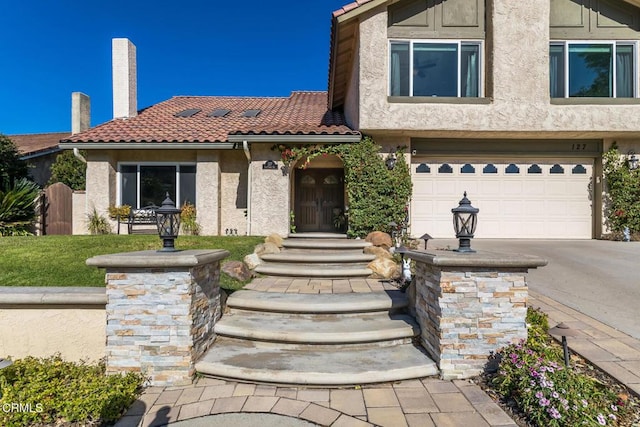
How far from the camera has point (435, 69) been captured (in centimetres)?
909

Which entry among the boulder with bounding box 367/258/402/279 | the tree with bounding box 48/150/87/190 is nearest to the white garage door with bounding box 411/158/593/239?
the boulder with bounding box 367/258/402/279

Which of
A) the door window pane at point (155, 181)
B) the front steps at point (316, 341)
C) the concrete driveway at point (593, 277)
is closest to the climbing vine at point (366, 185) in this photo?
the concrete driveway at point (593, 277)

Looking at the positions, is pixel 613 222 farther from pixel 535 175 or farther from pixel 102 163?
pixel 102 163

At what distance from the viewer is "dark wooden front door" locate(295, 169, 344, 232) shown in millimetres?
11211

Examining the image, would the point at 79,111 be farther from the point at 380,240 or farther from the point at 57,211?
the point at 380,240

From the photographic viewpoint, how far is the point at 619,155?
956 cm

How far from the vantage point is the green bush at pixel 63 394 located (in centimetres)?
286

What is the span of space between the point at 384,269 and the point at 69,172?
602 inches

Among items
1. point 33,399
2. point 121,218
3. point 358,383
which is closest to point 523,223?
point 358,383

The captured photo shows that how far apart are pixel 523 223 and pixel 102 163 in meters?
12.8

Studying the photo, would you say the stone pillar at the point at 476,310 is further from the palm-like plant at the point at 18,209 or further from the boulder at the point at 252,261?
the palm-like plant at the point at 18,209

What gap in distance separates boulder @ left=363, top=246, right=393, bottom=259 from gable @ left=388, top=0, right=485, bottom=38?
5.92m

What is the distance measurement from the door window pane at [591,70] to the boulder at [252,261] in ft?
30.8

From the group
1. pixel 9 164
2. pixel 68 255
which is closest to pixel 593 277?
pixel 68 255
